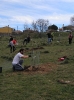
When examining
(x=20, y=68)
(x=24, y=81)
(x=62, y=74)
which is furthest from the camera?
(x=20, y=68)

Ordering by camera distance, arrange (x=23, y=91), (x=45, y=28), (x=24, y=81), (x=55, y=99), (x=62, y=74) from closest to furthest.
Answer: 1. (x=55, y=99)
2. (x=23, y=91)
3. (x=24, y=81)
4. (x=62, y=74)
5. (x=45, y=28)

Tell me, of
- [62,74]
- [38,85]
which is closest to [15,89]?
Answer: [38,85]

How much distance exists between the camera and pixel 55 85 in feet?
29.3

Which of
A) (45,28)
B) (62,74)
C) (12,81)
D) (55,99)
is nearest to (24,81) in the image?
(12,81)

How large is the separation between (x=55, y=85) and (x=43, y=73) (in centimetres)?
269

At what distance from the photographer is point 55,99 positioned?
7.27 meters

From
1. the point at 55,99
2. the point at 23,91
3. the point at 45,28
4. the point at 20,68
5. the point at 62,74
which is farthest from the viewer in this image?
the point at 45,28

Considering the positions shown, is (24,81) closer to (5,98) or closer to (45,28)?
(5,98)

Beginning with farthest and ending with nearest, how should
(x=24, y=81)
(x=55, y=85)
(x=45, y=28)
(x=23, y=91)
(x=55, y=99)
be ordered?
(x=45, y=28) → (x=24, y=81) → (x=55, y=85) → (x=23, y=91) → (x=55, y=99)

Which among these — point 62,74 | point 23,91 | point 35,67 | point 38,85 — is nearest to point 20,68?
point 35,67

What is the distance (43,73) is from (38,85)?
2.55 metres

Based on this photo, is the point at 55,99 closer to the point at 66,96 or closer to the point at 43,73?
the point at 66,96

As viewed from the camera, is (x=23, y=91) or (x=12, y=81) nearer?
(x=23, y=91)

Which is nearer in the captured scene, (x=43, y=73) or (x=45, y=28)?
(x=43, y=73)
